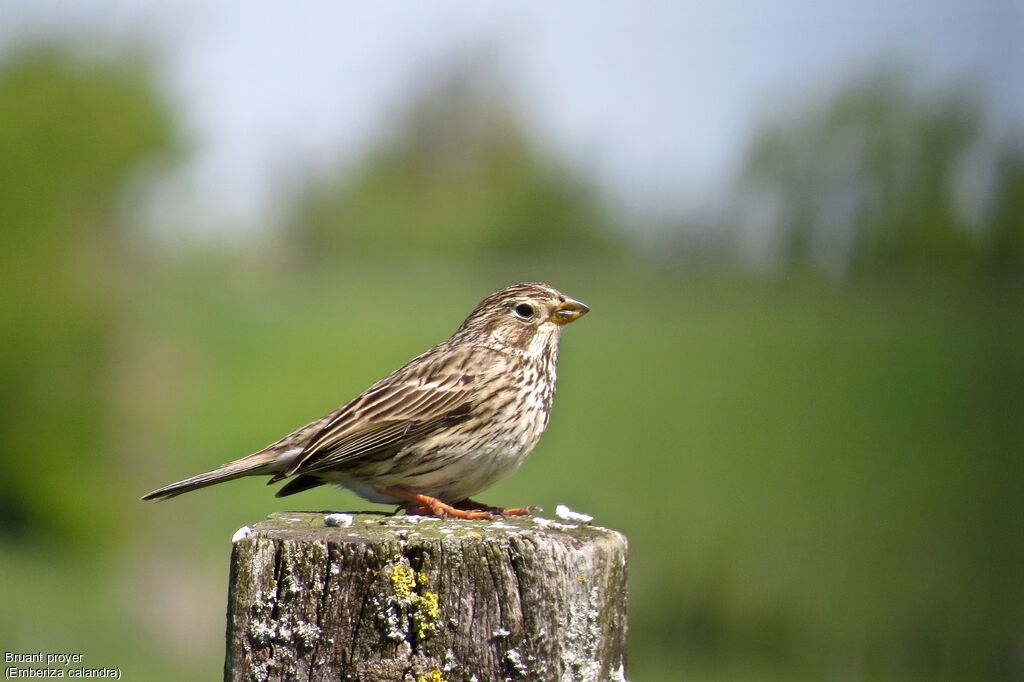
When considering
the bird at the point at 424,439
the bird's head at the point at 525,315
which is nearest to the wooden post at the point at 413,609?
the bird at the point at 424,439

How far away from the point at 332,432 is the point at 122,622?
11.6 metres

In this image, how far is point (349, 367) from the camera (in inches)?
789

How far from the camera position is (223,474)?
14.8ft

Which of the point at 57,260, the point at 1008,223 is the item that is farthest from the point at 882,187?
the point at 57,260

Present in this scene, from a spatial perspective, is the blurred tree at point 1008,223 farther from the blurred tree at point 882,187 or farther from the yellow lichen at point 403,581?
the yellow lichen at point 403,581

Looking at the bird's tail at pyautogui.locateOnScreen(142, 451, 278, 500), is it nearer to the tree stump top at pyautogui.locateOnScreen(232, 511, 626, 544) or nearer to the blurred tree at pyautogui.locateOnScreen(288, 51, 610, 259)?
the tree stump top at pyautogui.locateOnScreen(232, 511, 626, 544)

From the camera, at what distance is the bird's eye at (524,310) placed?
17.8 ft

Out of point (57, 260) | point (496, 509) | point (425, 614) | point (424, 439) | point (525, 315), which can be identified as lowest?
point (425, 614)

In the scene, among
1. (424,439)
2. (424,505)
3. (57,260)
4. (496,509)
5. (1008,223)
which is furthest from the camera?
(1008,223)

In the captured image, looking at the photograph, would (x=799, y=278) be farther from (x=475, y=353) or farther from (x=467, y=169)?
(x=475, y=353)

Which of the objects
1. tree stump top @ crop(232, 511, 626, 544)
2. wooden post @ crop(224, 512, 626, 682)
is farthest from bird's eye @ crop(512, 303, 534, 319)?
wooden post @ crop(224, 512, 626, 682)

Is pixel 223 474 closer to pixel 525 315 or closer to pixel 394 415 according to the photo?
pixel 394 415

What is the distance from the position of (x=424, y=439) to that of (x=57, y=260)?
34.9 ft

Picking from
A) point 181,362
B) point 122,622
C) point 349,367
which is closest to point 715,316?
point 349,367
